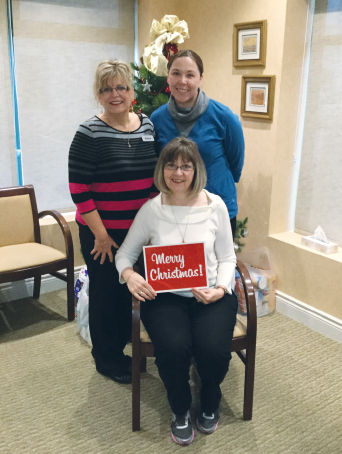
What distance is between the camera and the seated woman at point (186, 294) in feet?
6.08

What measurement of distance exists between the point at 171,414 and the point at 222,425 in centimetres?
24

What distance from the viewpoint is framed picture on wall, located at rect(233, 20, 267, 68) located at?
2.86 meters

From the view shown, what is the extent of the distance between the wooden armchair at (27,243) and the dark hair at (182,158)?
3.83 ft

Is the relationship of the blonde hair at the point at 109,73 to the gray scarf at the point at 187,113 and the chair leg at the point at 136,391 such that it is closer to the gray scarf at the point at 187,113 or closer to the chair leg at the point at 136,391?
the gray scarf at the point at 187,113

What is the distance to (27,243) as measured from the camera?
3068 mm

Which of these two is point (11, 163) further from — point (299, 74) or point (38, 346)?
point (299, 74)

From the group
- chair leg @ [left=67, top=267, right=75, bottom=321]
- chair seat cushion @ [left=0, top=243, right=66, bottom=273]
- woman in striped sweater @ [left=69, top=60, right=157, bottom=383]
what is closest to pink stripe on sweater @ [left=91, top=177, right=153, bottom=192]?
woman in striped sweater @ [left=69, top=60, right=157, bottom=383]

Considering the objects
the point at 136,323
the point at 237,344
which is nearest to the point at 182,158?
the point at 136,323

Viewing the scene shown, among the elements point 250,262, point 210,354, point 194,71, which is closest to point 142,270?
point 210,354

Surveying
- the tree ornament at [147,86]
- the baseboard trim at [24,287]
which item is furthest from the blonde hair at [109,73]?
the baseboard trim at [24,287]

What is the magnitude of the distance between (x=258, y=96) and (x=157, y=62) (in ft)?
2.43

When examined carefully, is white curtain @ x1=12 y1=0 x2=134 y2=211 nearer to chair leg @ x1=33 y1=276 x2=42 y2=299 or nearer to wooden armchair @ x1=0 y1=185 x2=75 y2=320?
wooden armchair @ x1=0 y1=185 x2=75 y2=320

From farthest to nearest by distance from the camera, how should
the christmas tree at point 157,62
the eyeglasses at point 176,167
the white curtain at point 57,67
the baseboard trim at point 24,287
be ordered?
the baseboard trim at point 24,287, the white curtain at point 57,67, the christmas tree at point 157,62, the eyeglasses at point 176,167

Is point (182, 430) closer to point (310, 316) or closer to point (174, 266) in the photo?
point (174, 266)
